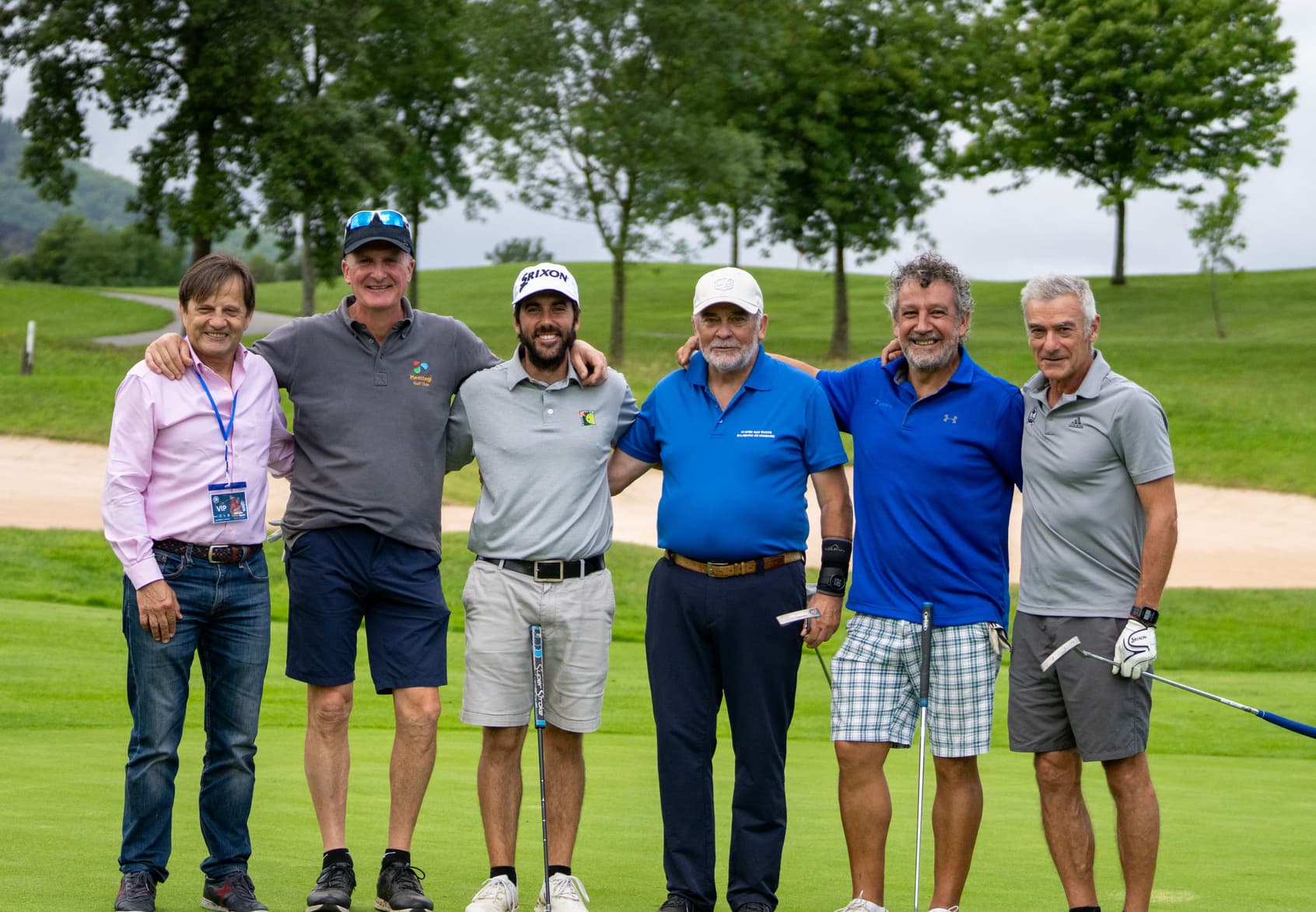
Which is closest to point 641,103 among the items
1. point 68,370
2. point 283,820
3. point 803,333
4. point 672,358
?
point 672,358

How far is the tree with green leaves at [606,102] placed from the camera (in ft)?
105

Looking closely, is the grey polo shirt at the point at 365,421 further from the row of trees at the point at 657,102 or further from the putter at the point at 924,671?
the row of trees at the point at 657,102

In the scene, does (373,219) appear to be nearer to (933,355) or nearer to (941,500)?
(933,355)

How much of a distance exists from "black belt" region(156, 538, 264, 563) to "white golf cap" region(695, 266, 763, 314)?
1.66 metres

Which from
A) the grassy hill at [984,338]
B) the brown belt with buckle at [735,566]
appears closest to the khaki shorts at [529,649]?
the brown belt with buckle at [735,566]

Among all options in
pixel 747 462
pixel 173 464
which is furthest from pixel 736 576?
pixel 173 464

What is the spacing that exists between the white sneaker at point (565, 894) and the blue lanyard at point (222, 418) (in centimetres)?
164

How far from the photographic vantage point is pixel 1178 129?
3897cm

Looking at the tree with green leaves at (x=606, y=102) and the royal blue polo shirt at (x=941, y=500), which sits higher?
the tree with green leaves at (x=606, y=102)

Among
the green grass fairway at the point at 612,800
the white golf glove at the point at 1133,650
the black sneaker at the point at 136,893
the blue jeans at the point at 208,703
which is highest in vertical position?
the white golf glove at the point at 1133,650

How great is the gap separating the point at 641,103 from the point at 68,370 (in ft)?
44.5

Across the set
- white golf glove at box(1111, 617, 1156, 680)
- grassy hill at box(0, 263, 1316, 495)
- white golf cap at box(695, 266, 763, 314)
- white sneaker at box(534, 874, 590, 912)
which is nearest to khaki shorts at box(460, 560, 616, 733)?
white sneaker at box(534, 874, 590, 912)

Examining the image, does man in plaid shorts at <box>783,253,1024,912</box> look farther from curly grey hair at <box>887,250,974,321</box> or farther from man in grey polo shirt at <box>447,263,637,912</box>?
man in grey polo shirt at <box>447,263,637,912</box>

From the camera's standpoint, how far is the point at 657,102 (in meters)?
32.9
